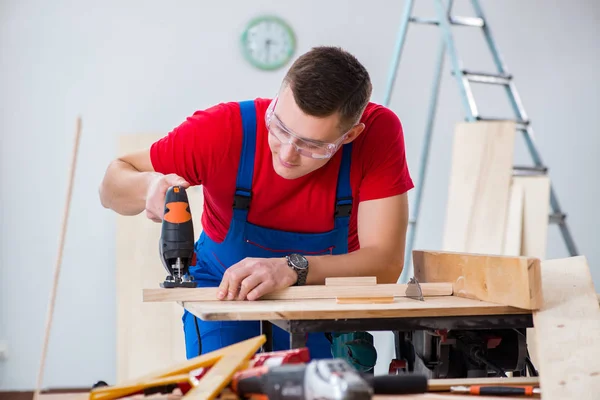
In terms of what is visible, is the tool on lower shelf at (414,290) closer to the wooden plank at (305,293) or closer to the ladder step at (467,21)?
the wooden plank at (305,293)

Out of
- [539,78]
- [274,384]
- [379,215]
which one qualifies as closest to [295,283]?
[379,215]

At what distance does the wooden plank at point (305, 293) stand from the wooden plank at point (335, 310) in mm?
81

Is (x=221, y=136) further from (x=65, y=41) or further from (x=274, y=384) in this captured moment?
(x=65, y=41)

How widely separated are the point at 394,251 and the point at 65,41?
12.1 feet

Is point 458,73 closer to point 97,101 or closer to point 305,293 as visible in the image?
point 305,293

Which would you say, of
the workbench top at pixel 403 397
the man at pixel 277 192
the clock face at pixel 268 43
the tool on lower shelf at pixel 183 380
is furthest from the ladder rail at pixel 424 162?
the tool on lower shelf at pixel 183 380

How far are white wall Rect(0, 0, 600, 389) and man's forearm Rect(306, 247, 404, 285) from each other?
3071mm

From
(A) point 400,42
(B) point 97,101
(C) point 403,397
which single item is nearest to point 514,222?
(A) point 400,42

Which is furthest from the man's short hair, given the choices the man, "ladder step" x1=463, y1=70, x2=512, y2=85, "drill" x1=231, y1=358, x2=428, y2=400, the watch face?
"ladder step" x1=463, y1=70, x2=512, y2=85

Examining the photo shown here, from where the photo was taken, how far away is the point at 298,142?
198 cm

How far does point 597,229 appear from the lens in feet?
17.9

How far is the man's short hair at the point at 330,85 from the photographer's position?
1930 millimetres

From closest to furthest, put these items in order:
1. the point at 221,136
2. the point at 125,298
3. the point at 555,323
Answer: the point at 555,323 < the point at 221,136 < the point at 125,298

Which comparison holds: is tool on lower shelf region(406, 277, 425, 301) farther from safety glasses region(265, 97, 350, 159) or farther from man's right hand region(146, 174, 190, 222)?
man's right hand region(146, 174, 190, 222)
